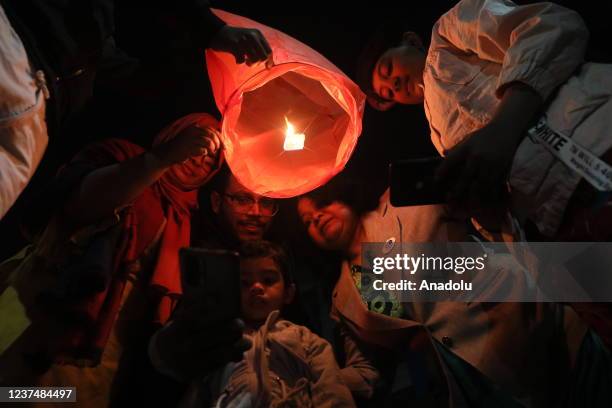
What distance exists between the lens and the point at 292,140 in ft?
6.48

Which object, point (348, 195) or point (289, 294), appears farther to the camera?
point (348, 195)

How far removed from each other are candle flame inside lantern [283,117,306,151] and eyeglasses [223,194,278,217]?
0.65 meters

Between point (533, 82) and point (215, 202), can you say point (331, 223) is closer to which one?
point (215, 202)

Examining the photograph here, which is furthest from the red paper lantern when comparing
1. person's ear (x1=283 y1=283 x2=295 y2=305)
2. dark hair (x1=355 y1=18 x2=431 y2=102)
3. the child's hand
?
person's ear (x1=283 y1=283 x2=295 y2=305)

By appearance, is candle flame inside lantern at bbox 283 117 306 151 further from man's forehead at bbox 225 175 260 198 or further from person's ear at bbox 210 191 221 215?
person's ear at bbox 210 191 221 215

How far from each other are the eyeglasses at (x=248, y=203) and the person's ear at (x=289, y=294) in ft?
1.25

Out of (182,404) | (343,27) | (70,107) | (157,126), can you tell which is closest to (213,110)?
(157,126)

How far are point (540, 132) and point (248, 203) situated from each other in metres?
1.63

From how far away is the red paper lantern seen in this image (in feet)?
5.95

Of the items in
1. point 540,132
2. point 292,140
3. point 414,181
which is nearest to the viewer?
point 540,132

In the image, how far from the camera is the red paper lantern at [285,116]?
71.4 inches

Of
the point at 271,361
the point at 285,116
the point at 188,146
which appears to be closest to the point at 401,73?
the point at 285,116

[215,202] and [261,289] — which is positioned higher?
[215,202]

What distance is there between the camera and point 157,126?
2918mm
